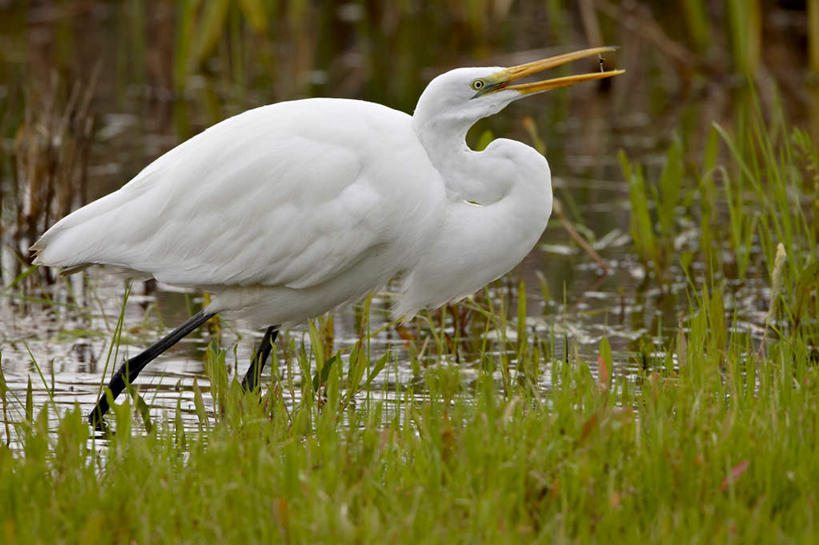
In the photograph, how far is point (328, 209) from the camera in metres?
3.90

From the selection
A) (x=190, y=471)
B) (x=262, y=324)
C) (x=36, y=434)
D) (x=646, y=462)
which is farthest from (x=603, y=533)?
(x=262, y=324)

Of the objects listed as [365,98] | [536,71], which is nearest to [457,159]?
[536,71]

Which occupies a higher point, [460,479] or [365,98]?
[365,98]

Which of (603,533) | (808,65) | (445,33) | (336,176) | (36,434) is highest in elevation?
(445,33)

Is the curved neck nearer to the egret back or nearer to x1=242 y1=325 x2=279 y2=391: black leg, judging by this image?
the egret back

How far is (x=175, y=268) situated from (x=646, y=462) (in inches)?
68.4

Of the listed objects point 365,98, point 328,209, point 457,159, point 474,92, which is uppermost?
point 365,98

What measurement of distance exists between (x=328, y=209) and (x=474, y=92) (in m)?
0.54

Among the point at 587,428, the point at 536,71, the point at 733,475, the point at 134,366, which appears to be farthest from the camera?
the point at 134,366

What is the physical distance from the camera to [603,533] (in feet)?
9.11

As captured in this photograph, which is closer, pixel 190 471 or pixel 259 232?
pixel 190 471

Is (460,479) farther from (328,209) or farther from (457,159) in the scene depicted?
(457,159)

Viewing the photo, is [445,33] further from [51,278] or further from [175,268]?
[175,268]

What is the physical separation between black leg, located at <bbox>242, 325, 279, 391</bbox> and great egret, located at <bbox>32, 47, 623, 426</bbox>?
28 millimetres
